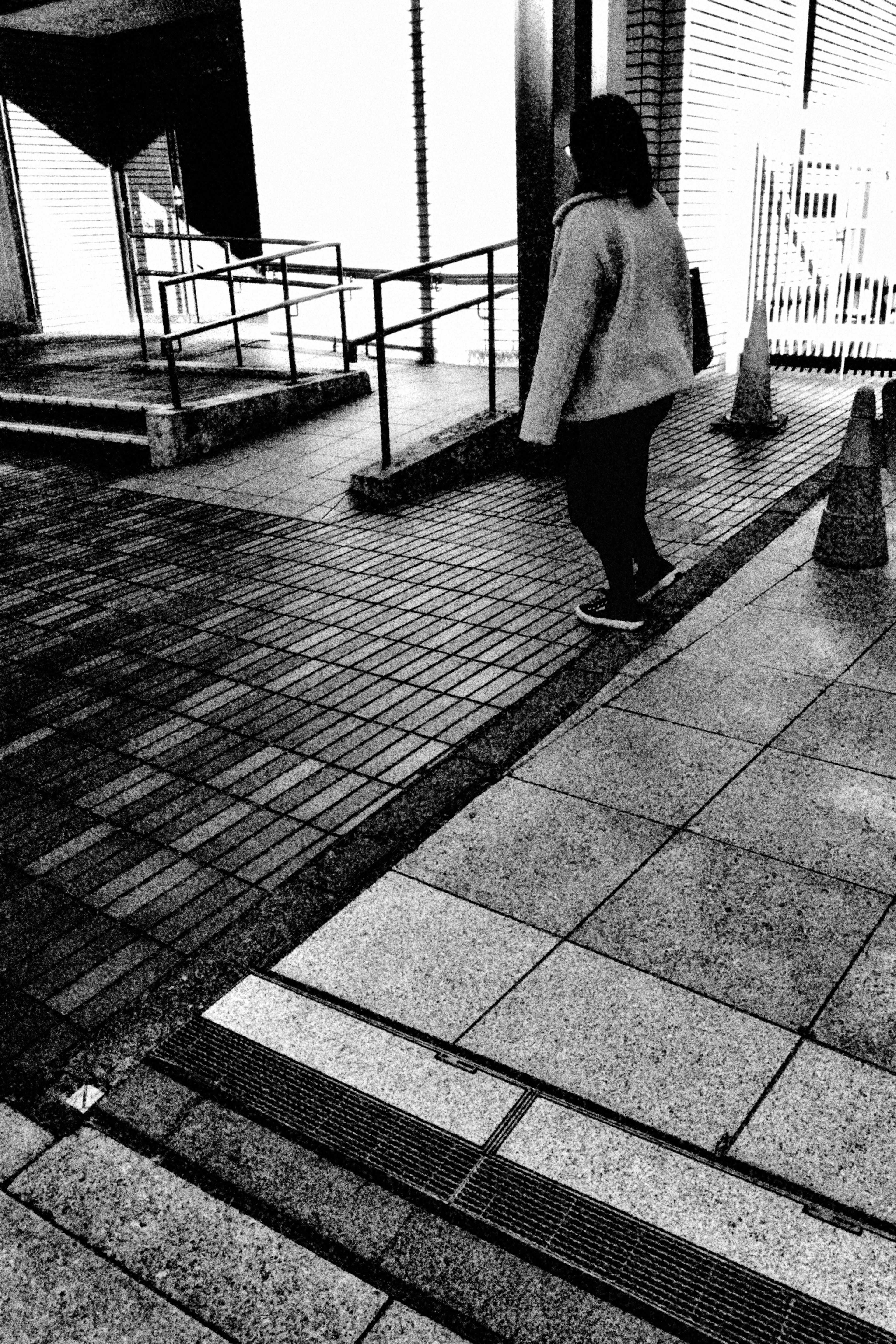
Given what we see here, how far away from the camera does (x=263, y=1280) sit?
2055 mm

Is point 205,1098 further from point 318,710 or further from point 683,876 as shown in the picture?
point 318,710

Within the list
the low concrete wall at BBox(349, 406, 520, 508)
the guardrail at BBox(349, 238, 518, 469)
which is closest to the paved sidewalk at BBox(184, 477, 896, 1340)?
the low concrete wall at BBox(349, 406, 520, 508)

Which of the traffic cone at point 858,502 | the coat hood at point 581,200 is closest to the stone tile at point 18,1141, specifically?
the coat hood at point 581,200

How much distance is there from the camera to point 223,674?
4.72 m

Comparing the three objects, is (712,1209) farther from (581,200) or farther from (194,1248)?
(581,200)

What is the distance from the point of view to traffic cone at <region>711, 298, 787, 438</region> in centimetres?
801

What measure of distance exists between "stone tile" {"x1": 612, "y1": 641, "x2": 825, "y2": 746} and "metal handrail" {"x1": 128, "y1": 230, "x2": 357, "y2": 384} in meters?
5.11

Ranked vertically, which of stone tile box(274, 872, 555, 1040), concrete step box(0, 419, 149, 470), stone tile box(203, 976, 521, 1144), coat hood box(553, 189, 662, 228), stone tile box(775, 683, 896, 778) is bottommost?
stone tile box(203, 976, 521, 1144)

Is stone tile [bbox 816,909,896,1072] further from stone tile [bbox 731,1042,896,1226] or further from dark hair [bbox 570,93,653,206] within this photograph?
dark hair [bbox 570,93,653,206]

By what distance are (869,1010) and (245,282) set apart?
11369 mm

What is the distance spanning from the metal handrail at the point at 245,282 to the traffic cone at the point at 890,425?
4.59 m

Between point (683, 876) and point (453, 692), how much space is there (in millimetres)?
1522

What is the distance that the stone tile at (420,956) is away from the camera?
2707 mm

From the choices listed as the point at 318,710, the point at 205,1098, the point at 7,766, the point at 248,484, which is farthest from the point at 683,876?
the point at 248,484
